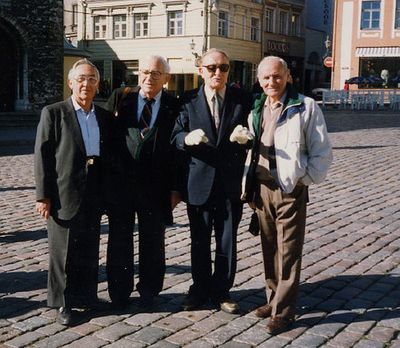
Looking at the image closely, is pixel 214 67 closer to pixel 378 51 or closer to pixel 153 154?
pixel 153 154

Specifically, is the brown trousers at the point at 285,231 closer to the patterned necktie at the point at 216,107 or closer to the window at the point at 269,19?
the patterned necktie at the point at 216,107

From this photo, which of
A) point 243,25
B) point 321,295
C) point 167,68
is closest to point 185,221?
point 321,295

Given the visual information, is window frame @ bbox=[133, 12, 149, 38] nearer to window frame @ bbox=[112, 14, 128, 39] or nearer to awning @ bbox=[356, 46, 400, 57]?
window frame @ bbox=[112, 14, 128, 39]

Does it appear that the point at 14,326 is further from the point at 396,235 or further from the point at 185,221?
the point at 396,235

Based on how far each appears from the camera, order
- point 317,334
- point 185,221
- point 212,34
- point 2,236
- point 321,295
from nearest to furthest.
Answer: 1. point 317,334
2. point 321,295
3. point 2,236
4. point 185,221
5. point 212,34

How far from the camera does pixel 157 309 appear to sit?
453 centimetres

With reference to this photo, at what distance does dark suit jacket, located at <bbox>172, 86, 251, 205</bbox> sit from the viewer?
13.8 ft

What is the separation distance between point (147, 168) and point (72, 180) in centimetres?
51

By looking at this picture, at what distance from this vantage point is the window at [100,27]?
43.2 m

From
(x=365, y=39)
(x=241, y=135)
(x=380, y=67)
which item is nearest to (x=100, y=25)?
(x=365, y=39)

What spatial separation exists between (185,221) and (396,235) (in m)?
2.40

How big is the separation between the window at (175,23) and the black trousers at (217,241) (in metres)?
37.1

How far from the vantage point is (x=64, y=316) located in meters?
4.25

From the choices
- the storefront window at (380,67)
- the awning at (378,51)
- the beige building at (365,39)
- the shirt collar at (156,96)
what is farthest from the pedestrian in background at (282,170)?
the awning at (378,51)
